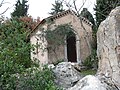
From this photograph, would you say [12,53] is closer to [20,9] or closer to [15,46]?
[15,46]

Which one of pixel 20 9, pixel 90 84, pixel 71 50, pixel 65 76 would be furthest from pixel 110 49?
pixel 20 9

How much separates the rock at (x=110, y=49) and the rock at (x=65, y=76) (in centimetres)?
130

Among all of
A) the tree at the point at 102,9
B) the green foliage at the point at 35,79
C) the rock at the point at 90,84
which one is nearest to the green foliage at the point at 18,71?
the green foliage at the point at 35,79

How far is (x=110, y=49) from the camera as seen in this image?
5992 mm

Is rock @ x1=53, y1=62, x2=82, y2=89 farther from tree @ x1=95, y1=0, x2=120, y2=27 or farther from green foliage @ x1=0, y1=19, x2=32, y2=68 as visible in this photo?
tree @ x1=95, y1=0, x2=120, y2=27

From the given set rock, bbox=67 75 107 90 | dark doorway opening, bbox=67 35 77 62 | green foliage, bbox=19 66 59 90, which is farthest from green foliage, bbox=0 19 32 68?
dark doorway opening, bbox=67 35 77 62

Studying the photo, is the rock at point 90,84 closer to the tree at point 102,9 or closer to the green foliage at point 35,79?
the green foliage at point 35,79

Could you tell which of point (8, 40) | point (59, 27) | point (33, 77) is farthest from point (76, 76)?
point (59, 27)

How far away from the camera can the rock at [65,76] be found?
292 inches

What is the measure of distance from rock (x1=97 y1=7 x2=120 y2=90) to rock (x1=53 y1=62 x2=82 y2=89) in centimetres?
130

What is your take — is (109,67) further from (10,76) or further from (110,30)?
(10,76)

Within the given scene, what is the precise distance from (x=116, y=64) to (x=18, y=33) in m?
2.99

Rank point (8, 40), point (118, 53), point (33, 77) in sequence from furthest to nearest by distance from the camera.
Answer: point (8, 40)
point (33, 77)
point (118, 53)

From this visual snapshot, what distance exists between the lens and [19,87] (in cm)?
677
